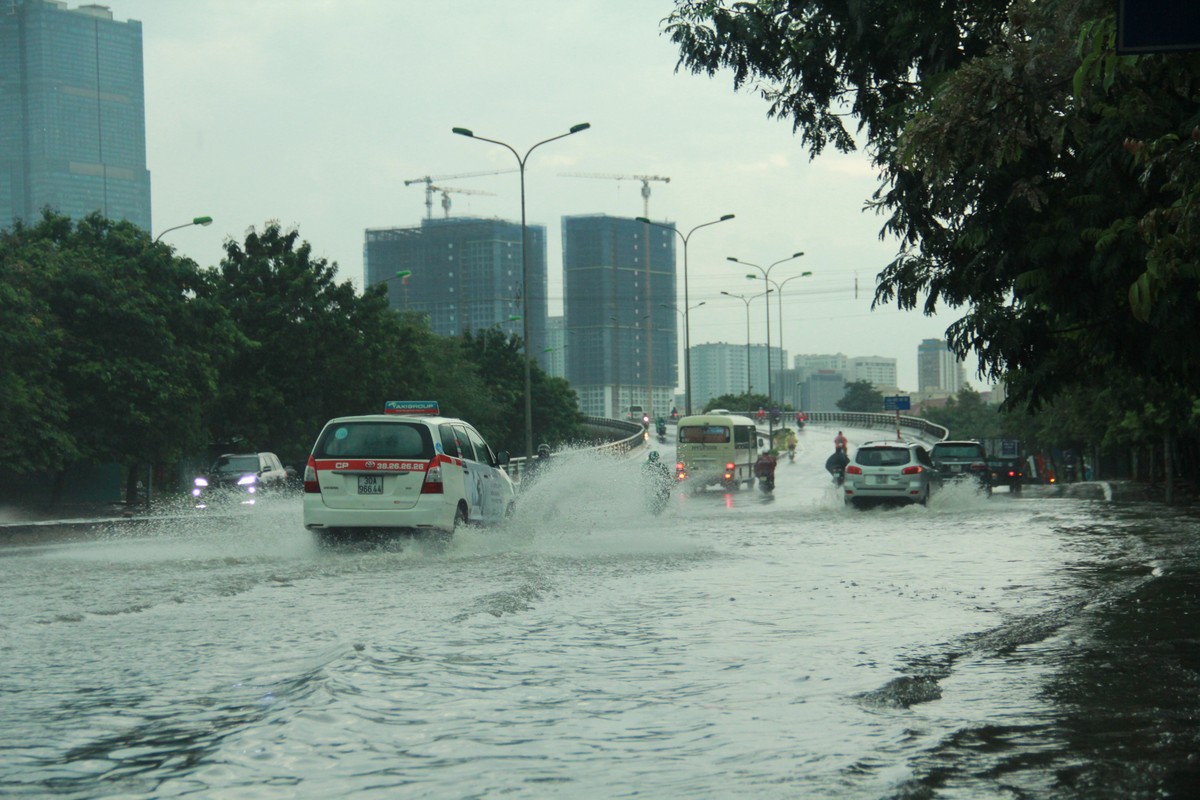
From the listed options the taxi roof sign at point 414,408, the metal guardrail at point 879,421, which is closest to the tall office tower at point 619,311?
the metal guardrail at point 879,421

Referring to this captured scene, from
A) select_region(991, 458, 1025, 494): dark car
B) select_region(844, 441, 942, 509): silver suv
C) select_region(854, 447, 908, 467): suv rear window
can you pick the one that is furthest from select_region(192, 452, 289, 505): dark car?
select_region(991, 458, 1025, 494): dark car

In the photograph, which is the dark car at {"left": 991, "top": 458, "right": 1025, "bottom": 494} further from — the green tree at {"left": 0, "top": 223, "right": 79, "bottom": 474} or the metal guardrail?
the metal guardrail

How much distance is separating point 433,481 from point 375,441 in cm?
87

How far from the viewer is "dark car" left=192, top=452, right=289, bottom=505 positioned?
1373 inches

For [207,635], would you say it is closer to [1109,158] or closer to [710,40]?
[1109,158]

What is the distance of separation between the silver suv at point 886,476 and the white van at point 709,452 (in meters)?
16.1

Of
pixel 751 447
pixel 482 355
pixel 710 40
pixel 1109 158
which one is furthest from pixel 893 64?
pixel 482 355

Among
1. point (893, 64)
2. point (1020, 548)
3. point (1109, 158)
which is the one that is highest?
point (893, 64)

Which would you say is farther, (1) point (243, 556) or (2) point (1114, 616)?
(1) point (243, 556)

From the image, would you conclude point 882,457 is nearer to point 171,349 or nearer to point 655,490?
point 655,490

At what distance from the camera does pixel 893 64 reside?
15828 mm

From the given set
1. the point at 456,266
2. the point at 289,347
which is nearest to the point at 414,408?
the point at 289,347

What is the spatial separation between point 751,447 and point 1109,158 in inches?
1528

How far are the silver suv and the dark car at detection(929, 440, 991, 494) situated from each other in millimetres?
7990
